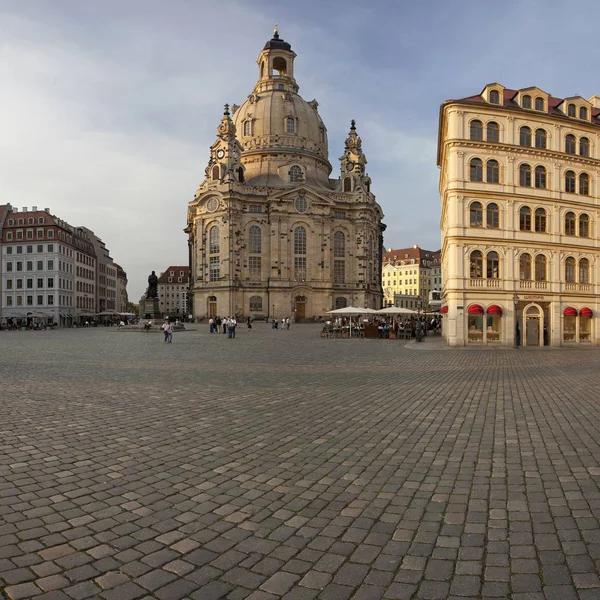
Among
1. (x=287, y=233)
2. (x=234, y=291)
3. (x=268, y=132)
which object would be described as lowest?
(x=234, y=291)

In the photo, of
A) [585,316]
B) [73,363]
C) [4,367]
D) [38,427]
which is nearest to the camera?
[38,427]

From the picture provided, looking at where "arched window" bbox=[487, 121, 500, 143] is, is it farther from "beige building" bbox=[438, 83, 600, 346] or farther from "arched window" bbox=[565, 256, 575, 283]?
"arched window" bbox=[565, 256, 575, 283]

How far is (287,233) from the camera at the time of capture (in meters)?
84.9

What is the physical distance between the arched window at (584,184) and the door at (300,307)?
52.6m

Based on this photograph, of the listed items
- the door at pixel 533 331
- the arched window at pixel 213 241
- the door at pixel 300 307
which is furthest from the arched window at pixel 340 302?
the door at pixel 533 331

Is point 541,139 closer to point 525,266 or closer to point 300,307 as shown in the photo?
point 525,266

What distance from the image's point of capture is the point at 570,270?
3541cm

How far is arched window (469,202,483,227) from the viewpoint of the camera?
110 ft

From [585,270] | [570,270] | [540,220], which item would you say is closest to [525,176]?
[540,220]

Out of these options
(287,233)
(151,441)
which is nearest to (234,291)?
(287,233)

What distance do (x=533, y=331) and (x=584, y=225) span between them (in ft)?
28.2

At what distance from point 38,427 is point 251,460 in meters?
4.08

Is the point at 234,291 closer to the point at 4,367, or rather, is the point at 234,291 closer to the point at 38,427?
the point at 4,367

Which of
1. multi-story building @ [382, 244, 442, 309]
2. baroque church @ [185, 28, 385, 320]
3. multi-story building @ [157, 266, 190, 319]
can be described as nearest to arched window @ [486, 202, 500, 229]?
baroque church @ [185, 28, 385, 320]
